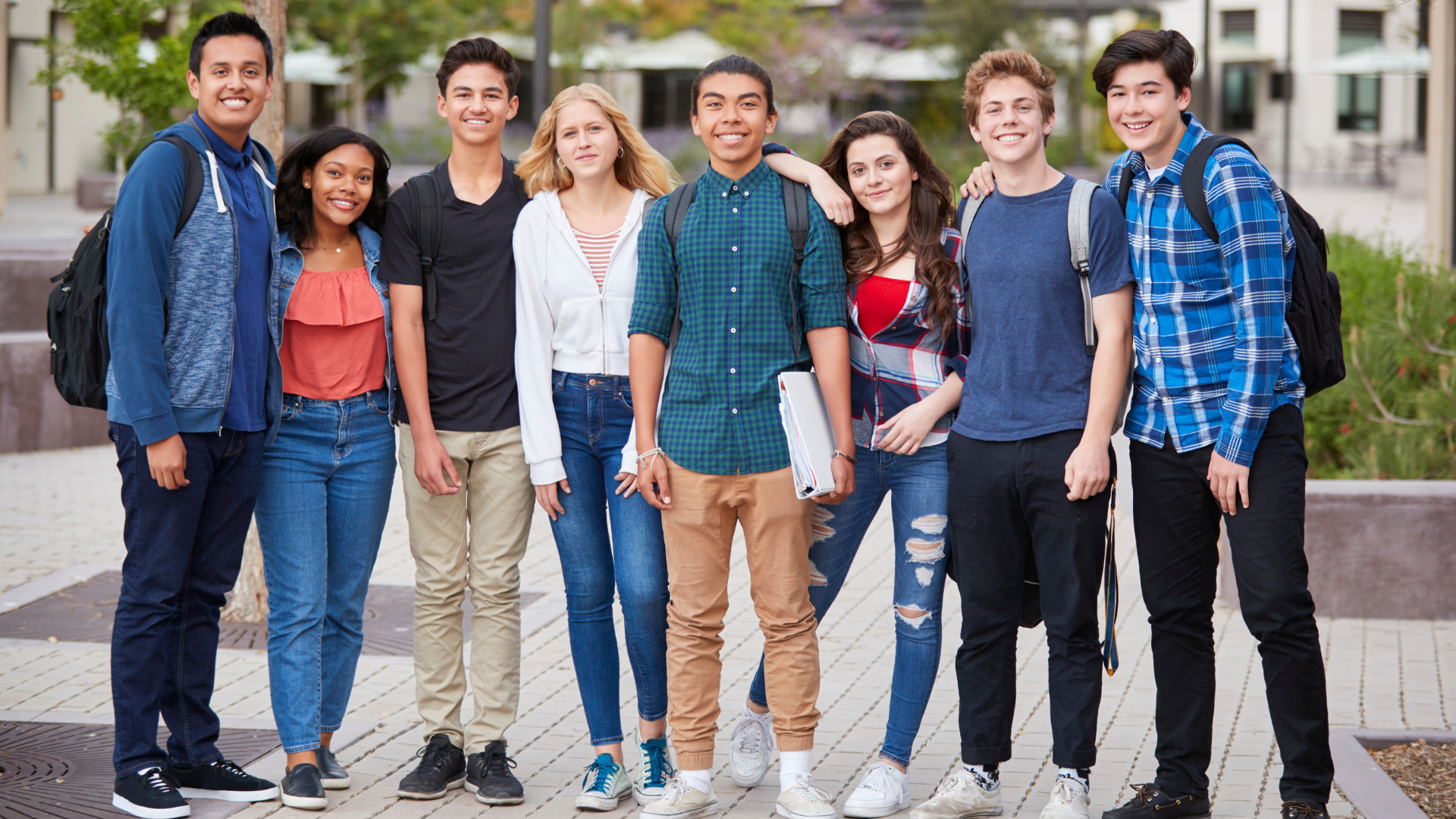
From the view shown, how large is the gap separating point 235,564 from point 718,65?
2.09 meters

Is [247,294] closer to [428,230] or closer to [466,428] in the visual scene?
[428,230]

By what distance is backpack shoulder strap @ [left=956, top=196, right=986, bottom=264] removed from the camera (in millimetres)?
4133

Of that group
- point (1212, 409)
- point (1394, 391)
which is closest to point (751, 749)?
point (1212, 409)

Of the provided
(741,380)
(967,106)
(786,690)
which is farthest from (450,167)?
(786,690)

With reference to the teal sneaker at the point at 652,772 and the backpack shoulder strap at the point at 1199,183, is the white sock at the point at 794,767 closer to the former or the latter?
the teal sneaker at the point at 652,772

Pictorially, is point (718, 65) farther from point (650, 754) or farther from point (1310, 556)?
point (1310, 556)

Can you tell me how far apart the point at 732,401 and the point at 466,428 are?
0.86 meters

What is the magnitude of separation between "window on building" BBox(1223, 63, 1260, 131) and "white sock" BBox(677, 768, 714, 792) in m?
42.7

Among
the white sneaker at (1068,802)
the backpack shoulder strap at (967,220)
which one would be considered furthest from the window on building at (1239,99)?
the white sneaker at (1068,802)

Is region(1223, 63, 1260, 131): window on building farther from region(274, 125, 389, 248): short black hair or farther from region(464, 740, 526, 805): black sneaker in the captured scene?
region(464, 740, 526, 805): black sneaker

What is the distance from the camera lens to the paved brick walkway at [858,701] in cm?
443

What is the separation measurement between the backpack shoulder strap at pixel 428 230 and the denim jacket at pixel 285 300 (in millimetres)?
138

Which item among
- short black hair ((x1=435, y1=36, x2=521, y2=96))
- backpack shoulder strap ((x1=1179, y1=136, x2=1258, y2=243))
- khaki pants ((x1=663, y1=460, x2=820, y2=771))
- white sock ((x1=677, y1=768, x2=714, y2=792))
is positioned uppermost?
short black hair ((x1=435, y1=36, x2=521, y2=96))

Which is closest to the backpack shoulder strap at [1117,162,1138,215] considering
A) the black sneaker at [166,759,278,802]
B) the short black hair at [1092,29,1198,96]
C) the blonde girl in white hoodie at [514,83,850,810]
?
the short black hair at [1092,29,1198,96]
